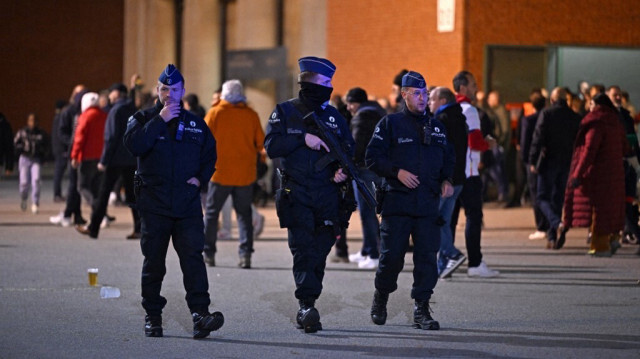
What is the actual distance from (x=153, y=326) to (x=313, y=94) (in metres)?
1.95

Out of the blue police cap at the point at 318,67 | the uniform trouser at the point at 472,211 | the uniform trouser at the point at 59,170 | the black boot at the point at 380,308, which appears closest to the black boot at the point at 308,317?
the black boot at the point at 380,308

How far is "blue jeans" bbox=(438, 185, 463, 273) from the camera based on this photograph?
1273 centimetres

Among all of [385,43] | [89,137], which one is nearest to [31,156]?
[89,137]

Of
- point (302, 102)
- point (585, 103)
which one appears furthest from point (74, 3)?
point (302, 102)

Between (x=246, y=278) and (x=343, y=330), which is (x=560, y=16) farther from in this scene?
(x=343, y=330)

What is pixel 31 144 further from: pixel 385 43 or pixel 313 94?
pixel 313 94

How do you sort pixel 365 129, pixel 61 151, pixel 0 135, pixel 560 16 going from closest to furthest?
pixel 365 129 < pixel 0 135 < pixel 61 151 < pixel 560 16

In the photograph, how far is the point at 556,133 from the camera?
16.3 meters

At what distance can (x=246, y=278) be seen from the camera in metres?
13.1

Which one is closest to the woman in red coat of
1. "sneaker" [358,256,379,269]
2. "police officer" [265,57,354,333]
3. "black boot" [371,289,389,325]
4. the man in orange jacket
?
"sneaker" [358,256,379,269]

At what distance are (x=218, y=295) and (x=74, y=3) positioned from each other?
114 ft

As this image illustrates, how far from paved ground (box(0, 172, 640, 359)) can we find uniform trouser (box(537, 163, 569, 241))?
0.52 metres

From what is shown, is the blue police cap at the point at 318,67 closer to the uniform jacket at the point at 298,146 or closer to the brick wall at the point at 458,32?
the uniform jacket at the point at 298,146

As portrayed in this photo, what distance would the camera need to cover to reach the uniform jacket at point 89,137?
714 inches
